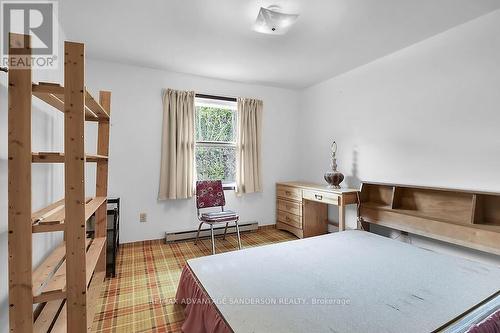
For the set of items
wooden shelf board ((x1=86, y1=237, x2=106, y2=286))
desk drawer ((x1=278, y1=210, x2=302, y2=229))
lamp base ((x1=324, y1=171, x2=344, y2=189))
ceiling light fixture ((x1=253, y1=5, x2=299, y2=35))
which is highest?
ceiling light fixture ((x1=253, y1=5, x2=299, y2=35))

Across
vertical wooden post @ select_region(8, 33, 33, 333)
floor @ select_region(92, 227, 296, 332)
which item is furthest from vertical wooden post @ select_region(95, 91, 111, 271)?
vertical wooden post @ select_region(8, 33, 33, 333)

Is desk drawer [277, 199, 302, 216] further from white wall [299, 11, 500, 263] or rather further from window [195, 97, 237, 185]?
window [195, 97, 237, 185]

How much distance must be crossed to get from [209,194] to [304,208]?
1326mm

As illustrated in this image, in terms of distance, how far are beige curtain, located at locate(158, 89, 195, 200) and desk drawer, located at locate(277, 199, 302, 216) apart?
1.46 meters

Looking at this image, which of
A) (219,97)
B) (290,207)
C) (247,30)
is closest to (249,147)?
(219,97)

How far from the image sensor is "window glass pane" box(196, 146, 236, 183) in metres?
3.62

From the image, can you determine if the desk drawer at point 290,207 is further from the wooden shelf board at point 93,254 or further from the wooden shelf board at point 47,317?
the wooden shelf board at point 47,317

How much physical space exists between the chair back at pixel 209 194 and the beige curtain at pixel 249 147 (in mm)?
439

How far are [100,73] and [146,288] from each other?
2.50 metres

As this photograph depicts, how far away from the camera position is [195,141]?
138 inches

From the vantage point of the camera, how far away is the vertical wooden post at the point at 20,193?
1.08 meters

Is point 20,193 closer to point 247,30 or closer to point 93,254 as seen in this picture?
point 93,254

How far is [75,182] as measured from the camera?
1.25 meters

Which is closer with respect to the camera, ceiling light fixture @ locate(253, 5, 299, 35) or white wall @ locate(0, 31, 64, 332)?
white wall @ locate(0, 31, 64, 332)
